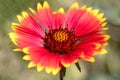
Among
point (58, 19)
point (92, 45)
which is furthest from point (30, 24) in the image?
point (92, 45)

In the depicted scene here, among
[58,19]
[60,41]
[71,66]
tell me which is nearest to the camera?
[60,41]

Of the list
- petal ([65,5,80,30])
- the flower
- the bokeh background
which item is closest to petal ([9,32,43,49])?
the flower

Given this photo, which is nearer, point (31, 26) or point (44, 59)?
point (44, 59)

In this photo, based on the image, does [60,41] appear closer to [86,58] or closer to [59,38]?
[59,38]

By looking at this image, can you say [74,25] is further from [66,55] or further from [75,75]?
[75,75]

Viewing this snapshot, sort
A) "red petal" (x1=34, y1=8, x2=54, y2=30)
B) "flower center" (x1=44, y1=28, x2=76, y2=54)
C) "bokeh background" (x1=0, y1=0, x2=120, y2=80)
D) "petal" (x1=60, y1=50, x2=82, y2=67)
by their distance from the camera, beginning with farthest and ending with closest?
1. "bokeh background" (x1=0, y1=0, x2=120, y2=80)
2. "red petal" (x1=34, y1=8, x2=54, y2=30)
3. "flower center" (x1=44, y1=28, x2=76, y2=54)
4. "petal" (x1=60, y1=50, x2=82, y2=67)

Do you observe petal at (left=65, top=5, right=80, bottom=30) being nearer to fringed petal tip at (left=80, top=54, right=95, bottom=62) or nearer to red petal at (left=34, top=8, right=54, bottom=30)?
red petal at (left=34, top=8, right=54, bottom=30)

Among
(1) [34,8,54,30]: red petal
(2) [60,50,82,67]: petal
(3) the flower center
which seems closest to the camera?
(2) [60,50,82,67]: petal
